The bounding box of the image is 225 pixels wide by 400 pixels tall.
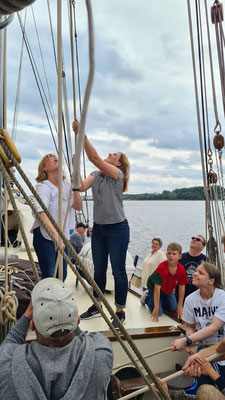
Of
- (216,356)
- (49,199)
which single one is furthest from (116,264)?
(216,356)

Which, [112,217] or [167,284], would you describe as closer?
[112,217]

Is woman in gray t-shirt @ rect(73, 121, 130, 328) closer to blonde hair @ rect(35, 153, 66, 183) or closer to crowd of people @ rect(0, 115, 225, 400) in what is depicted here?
crowd of people @ rect(0, 115, 225, 400)

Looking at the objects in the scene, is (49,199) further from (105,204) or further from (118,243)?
(118,243)

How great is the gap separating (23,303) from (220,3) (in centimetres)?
265

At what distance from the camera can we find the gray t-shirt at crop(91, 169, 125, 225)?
202 cm

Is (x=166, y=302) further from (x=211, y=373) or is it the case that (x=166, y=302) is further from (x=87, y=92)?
(x=87, y=92)

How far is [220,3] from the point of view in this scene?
2748 mm

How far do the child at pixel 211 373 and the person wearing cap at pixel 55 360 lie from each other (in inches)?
35.0

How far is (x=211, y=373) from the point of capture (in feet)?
5.38

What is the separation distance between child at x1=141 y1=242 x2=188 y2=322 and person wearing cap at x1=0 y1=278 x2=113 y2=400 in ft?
5.16

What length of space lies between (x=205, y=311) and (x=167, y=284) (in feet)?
2.04

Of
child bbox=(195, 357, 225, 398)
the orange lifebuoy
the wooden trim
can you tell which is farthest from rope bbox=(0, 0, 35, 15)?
the wooden trim

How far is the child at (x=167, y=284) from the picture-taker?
248cm

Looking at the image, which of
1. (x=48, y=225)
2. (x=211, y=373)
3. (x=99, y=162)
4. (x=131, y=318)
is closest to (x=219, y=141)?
(x=99, y=162)
